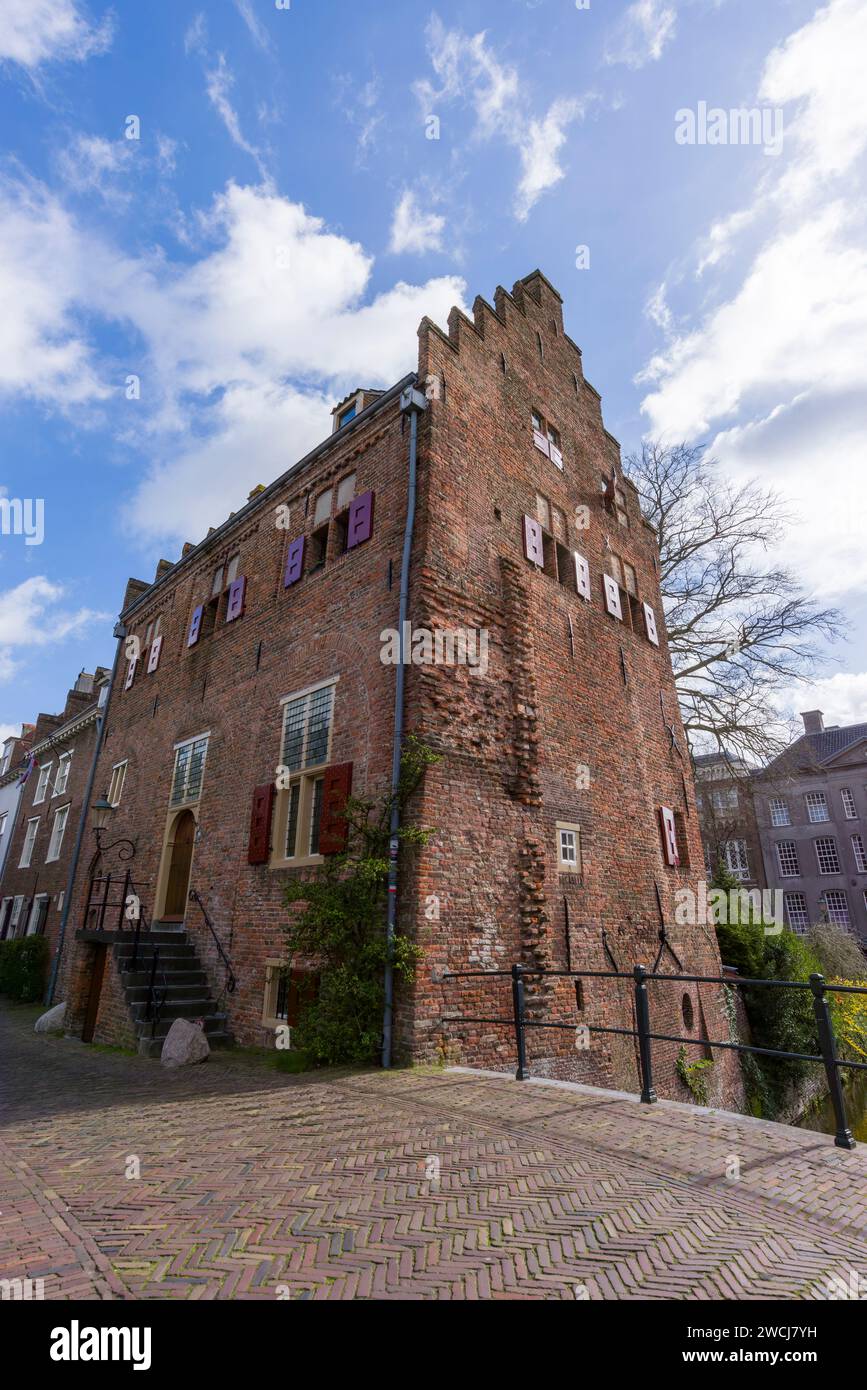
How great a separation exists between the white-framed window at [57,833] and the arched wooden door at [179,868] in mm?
11063

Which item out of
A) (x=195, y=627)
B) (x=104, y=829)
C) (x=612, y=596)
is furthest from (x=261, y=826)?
(x=612, y=596)

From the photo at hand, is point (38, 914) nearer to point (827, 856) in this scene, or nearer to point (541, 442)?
point (541, 442)

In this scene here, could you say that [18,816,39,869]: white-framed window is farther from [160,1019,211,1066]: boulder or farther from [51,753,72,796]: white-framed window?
[160,1019,211,1066]: boulder

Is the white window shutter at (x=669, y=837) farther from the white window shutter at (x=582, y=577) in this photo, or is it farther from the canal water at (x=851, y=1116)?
the canal water at (x=851, y=1116)

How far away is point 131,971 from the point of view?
33.7ft

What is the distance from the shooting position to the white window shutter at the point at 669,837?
43.8ft

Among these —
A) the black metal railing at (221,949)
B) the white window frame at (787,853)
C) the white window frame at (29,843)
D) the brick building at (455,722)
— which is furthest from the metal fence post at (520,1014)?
the white window frame at (787,853)

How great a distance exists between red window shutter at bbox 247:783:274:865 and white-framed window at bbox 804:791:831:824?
4169 centimetres

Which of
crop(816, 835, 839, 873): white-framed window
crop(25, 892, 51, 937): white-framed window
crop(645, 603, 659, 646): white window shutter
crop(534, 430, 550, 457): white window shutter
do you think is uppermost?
crop(534, 430, 550, 457): white window shutter

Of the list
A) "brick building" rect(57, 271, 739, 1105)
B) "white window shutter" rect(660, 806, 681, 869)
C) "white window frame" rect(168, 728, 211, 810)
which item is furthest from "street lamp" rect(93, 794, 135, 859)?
"white window shutter" rect(660, 806, 681, 869)

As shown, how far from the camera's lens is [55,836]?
74.4ft

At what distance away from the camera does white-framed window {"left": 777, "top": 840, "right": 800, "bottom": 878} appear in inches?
1651
